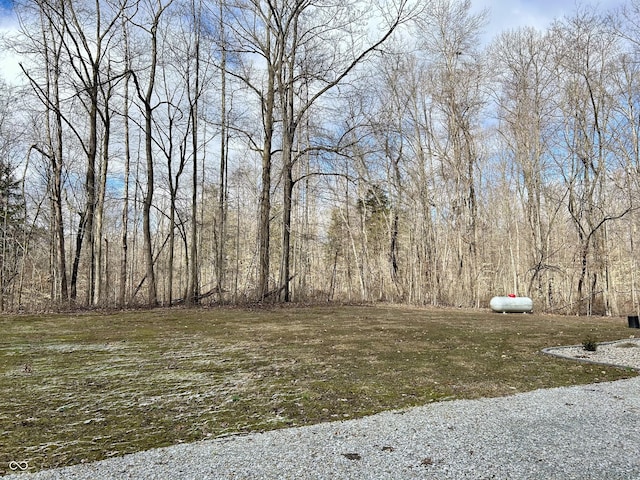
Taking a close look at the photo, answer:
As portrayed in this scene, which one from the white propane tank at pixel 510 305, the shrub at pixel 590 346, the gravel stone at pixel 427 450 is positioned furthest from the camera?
the white propane tank at pixel 510 305

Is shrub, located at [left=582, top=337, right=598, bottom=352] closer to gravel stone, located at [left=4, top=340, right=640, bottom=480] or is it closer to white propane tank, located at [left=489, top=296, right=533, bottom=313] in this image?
gravel stone, located at [left=4, top=340, right=640, bottom=480]

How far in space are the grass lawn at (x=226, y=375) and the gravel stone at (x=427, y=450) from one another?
0.67ft

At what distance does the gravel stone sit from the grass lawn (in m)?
0.21

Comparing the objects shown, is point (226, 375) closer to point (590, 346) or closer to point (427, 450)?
point (427, 450)

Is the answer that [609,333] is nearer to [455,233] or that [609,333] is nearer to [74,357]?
[455,233]

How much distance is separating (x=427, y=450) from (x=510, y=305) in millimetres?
9216

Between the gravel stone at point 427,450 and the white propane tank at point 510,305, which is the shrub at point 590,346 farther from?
the white propane tank at point 510,305

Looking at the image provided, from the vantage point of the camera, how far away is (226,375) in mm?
3736

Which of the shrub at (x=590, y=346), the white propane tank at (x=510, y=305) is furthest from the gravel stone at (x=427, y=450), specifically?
the white propane tank at (x=510, y=305)

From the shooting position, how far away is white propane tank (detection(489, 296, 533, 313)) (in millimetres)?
10250

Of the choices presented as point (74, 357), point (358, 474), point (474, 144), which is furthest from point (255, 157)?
point (358, 474)

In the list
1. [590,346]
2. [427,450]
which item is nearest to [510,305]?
[590,346]

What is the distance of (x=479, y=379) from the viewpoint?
3594 millimetres

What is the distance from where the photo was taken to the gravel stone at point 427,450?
6.18 feet
